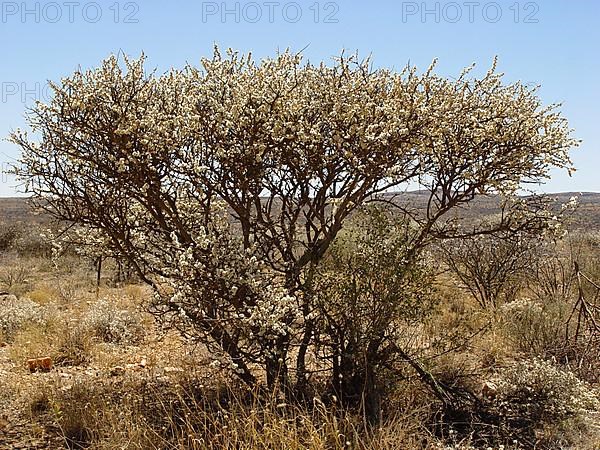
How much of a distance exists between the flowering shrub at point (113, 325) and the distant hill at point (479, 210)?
1919 mm

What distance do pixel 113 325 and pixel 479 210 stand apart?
27.0 m

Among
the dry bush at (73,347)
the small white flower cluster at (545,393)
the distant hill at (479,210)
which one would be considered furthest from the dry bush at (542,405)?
the dry bush at (73,347)

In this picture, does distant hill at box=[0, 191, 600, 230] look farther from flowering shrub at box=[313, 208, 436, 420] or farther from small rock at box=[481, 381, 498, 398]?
small rock at box=[481, 381, 498, 398]

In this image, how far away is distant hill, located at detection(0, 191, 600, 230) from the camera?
279 inches

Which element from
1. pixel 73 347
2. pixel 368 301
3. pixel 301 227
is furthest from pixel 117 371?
pixel 368 301

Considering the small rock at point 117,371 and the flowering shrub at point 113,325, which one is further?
the flowering shrub at point 113,325

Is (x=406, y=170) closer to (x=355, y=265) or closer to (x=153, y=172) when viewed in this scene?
(x=355, y=265)

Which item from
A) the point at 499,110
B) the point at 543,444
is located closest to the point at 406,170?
the point at 499,110

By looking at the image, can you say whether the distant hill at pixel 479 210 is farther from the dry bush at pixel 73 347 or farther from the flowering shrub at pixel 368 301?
the dry bush at pixel 73 347

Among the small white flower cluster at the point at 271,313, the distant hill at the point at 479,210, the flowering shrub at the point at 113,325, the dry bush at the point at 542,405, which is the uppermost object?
the distant hill at the point at 479,210

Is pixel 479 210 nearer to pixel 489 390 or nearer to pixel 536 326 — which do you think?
pixel 536 326

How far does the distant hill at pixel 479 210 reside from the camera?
7079 mm

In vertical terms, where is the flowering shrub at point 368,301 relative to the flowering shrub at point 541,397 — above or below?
above

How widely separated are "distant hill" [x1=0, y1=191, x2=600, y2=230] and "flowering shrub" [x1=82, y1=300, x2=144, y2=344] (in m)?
1.92
